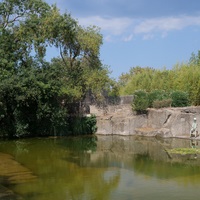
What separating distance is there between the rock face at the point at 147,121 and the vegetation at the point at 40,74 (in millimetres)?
2041

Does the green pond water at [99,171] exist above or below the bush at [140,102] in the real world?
below

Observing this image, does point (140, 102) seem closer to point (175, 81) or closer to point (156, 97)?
point (156, 97)

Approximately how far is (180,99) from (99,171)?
14235 millimetres

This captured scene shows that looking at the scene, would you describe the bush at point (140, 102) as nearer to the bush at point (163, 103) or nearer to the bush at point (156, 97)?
the bush at point (156, 97)

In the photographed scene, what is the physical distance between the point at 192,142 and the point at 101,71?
9.73m

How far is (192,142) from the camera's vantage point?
22.0 metres

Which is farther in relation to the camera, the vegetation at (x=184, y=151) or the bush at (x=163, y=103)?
the bush at (x=163, y=103)

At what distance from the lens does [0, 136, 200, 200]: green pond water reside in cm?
1120

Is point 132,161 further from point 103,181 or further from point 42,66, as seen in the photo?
point 42,66

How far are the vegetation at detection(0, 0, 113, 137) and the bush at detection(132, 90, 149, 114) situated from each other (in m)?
2.60

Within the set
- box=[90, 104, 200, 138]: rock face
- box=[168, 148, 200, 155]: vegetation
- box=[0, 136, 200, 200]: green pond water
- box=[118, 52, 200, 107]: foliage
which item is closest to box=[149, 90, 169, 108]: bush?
box=[118, 52, 200, 107]: foliage

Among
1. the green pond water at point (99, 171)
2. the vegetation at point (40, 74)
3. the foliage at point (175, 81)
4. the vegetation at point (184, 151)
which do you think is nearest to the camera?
the green pond water at point (99, 171)

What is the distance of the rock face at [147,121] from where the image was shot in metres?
24.9

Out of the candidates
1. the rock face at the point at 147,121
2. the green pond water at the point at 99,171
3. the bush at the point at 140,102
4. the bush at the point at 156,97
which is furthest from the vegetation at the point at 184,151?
the bush at the point at 156,97
